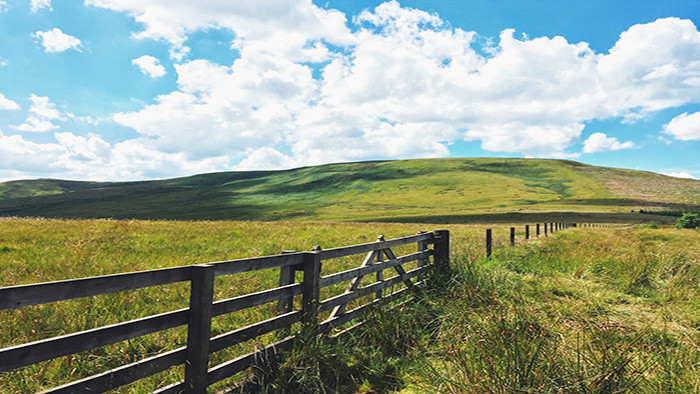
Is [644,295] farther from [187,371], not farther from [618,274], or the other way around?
[187,371]

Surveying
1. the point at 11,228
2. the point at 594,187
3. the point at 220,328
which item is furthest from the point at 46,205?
the point at 594,187

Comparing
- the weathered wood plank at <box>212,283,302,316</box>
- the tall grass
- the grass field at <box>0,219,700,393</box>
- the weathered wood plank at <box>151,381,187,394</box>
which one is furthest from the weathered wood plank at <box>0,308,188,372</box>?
the tall grass

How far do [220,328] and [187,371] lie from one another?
2.36 m

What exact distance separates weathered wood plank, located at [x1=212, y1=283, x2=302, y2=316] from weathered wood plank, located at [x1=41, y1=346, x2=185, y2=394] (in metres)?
0.58

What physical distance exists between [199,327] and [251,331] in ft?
2.91

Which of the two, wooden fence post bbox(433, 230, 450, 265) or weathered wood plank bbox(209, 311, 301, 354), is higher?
wooden fence post bbox(433, 230, 450, 265)

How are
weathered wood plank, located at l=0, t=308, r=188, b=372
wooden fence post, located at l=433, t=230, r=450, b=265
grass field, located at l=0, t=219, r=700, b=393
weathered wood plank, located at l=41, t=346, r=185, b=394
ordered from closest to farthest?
weathered wood plank, located at l=0, t=308, r=188, b=372
weathered wood plank, located at l=41, t=346, r=185, b=394
grass field, located at l=0, t=219, r=700, b=393
wooden fence post, located at l=433, t=230, r=450, b=265

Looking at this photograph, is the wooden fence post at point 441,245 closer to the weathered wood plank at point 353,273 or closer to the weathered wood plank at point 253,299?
the weathered wood plank at point 353,273

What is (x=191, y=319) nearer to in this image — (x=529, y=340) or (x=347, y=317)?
(x=347, y=317)

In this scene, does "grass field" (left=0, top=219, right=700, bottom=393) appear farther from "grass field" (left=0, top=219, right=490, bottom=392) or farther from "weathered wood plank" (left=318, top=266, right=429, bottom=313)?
"weathered wood plank" (left=318, top=266, right=429, bottom=313)

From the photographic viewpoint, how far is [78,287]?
3266mm

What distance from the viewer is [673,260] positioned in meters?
10.4

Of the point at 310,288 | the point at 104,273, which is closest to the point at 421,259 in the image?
the point at 310,288

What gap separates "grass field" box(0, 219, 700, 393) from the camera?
3.95m
